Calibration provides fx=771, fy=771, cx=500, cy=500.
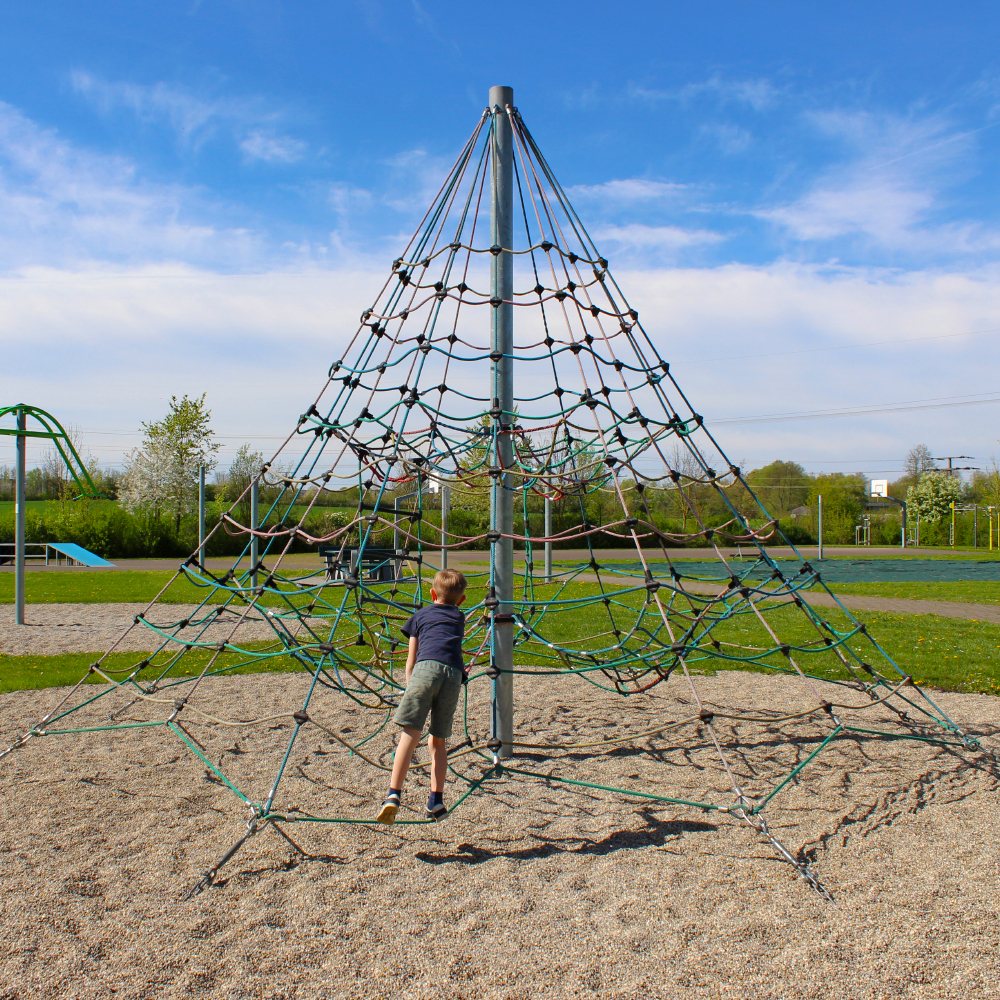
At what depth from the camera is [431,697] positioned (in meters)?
3.58

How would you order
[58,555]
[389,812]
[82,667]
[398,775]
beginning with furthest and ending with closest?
[58,555]
[82,667]
[398,775]
[389,812]

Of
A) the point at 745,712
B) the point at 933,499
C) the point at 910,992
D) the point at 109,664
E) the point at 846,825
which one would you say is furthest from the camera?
the point at 933,499

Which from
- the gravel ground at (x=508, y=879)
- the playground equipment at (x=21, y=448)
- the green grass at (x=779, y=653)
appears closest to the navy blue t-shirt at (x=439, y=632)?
the gravel ground at (x=508, y=879)

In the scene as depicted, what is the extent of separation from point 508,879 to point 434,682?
3.00 ft

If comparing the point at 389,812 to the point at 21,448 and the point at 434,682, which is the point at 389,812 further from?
the point at 21,448

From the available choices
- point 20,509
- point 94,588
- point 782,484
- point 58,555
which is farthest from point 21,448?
point 782,484

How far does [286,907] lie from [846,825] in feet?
8.07

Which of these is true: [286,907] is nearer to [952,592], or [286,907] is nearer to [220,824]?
[220,824]

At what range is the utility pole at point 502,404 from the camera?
A: 4270mm

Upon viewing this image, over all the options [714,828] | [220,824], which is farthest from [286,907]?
[714,828]

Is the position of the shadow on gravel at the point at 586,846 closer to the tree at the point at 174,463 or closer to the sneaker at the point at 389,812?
the sneaker at the point at 389,812

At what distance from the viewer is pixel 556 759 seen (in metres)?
4.54

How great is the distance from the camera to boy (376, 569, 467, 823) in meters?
3.54

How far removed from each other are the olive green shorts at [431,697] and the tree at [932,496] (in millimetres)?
59532
